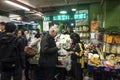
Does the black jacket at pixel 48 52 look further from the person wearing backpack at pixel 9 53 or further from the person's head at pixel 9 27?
the person's head at pixel 9 27

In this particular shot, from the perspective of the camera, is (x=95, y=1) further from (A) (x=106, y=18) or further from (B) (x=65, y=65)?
(B) (x=65, y=65)

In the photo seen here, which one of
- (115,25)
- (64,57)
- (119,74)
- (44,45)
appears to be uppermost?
(115,25)

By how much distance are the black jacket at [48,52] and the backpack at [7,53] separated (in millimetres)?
931

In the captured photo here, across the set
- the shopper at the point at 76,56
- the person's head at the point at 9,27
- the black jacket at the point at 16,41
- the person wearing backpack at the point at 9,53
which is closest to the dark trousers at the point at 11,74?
the person wearing backpack at the point at 9,53

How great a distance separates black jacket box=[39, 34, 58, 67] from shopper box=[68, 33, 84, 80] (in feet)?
3.23

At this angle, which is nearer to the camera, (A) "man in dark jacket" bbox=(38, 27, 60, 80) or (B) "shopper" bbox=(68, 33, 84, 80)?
(A) "man in dark jacket" bbox=(38, 27, 60, 80)

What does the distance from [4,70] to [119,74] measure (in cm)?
298

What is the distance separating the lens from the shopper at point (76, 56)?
5328mm

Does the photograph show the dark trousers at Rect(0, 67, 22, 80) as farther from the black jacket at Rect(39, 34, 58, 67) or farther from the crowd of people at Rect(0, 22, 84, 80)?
the black jacket at Rect(39, 34, 58, 67)

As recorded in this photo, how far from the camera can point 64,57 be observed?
17.9 ft

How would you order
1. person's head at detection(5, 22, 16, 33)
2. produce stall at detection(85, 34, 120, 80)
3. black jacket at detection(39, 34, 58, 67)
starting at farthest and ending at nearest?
produce stall at detection(85, 34, 120, 80)
black jacket at detection(39, 34, 58, 67)
person's head at detection(5, 22, 16, 33)

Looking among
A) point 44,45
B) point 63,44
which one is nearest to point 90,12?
point 63,44

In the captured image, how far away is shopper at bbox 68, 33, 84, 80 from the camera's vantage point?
5.33m

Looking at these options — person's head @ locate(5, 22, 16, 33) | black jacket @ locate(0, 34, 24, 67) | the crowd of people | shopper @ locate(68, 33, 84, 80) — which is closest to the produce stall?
shopper @ locate(68, 33, 84, 80)
